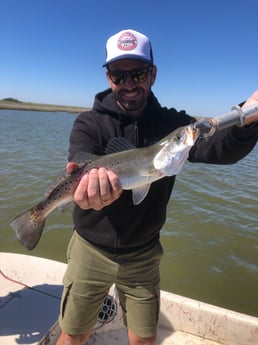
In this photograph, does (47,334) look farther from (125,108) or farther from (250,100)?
(250,100)

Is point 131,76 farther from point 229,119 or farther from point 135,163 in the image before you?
point 229,119

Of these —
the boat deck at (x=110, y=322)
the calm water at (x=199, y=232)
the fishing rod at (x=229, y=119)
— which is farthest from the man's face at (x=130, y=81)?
the calm water at (x=199, y=232)

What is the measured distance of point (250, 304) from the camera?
638 centimetres

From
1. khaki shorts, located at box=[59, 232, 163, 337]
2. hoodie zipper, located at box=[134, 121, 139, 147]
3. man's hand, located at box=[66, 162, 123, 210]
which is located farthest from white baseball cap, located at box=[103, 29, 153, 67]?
khaki shorts, located at box=[59, 232, 163, 337]

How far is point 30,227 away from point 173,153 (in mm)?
1602

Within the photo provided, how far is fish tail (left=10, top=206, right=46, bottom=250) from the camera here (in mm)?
3309

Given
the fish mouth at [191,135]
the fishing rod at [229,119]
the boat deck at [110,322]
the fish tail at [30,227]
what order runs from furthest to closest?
1. the boat deck at [110,322]
2. the fish tail at [30,227]
3. the fish mouth at [191,135]
4. the fishing rod at [229,119]

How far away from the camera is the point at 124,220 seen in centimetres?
333

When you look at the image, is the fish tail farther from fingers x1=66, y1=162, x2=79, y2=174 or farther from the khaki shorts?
fingers x1=66, y1=162, x2=79, y2=174

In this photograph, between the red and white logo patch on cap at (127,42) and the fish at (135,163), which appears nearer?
the fish at (135,163)

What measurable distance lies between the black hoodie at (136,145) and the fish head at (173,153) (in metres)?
0.48

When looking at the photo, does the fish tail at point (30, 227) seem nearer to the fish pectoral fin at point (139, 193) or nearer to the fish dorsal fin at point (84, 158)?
the fish dorsal fin at point (84, 158)

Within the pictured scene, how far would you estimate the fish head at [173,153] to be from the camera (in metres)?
2.86

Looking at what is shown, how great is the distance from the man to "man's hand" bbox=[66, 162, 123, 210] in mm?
580
